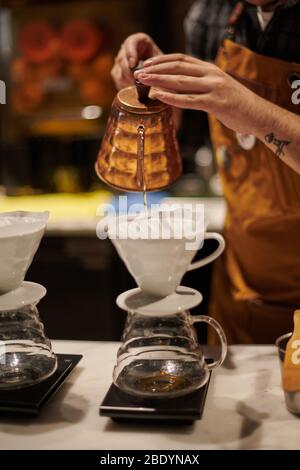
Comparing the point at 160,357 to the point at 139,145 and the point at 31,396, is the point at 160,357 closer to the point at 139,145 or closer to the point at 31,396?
the point at 31,396

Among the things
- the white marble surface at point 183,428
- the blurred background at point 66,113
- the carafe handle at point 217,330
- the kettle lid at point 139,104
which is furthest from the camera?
the blurred background at point 66,113

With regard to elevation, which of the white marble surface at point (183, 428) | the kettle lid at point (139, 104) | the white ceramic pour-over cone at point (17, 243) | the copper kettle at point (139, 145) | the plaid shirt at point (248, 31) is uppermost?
the plaid shirt at point (248, 31)

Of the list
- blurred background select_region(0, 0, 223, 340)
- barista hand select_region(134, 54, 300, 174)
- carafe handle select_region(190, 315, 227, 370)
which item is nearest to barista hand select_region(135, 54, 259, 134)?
barista hand select_region(134, 54, 300, 174)

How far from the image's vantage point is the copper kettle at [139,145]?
3.90 ft

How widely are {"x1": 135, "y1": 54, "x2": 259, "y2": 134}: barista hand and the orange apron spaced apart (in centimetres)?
39

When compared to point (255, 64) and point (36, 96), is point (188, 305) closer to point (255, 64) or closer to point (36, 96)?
point (255, 64)

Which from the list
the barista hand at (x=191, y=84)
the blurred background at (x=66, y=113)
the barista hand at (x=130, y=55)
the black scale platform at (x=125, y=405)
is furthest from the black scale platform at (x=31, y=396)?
the blurred background at (x=66, y=113)

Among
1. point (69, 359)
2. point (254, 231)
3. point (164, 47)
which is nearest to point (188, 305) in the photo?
point (69, 359)

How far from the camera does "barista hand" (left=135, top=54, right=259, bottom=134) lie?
1.12 meters

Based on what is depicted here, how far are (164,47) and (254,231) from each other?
67.1 inches

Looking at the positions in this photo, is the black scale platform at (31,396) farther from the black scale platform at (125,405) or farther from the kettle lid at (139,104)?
the kettle lid at (139,104)

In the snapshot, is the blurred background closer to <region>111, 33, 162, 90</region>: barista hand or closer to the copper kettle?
<region>111, 33, 162, 90</region>: barista hand

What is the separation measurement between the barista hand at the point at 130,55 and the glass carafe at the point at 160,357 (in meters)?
0.61

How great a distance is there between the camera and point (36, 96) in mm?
3252
